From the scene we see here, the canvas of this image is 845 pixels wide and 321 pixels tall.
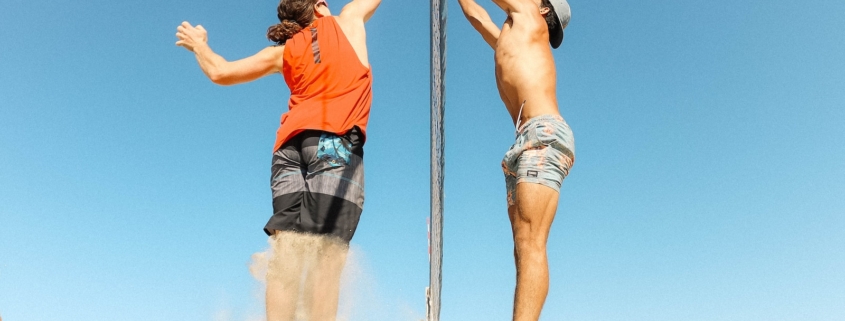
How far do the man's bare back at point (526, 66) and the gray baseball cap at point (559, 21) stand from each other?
0.50 feet

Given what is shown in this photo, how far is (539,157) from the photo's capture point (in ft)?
13.9

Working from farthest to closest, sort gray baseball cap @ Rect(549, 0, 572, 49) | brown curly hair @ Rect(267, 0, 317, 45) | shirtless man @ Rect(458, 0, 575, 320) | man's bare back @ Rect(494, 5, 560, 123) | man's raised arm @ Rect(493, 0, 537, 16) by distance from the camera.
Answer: gray baseball cap @ Rect(549, 0, 572, 49) < man's raised arm @ Rect(493, 0, 537, 16) < man's bare back @ Rect(494, 5, 560, 123) < brown curly hair @ Rect(267, 0, 317, 45) < shirtless man @ Rect(458, 0, 575, 320)

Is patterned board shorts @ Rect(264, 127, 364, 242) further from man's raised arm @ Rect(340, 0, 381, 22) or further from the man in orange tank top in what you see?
man's raised arm @ Rect(340, 0, 381, 22)

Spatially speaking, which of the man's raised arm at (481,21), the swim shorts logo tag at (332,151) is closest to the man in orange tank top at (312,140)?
the swim shorts logo tag at (332,151)

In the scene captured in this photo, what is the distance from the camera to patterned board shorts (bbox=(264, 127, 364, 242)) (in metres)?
3.42

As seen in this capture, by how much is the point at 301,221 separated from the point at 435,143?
3.92 meters

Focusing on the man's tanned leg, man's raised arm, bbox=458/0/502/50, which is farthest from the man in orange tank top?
man's raised arm, bbox=458/0/502/50

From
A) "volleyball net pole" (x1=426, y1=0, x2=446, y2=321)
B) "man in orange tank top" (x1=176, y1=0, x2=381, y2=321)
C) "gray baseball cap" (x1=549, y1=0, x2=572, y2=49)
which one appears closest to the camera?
"man in orange tank top" (x1=176, y1=0, x2=381, y2=321)

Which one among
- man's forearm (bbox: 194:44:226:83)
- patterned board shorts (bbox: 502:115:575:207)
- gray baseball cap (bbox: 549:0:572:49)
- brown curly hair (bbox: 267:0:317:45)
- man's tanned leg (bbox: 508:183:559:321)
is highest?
gray baseball cap (bbox: 549:0:572:49)

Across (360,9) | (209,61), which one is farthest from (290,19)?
(209,61)

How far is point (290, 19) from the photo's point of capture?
4199mm

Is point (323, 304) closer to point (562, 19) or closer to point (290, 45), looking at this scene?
point (290, 45)

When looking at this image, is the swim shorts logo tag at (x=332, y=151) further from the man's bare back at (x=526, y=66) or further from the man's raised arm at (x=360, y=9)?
the man's bare back at (x=526, y=66)

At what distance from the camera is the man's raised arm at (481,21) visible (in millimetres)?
5566
